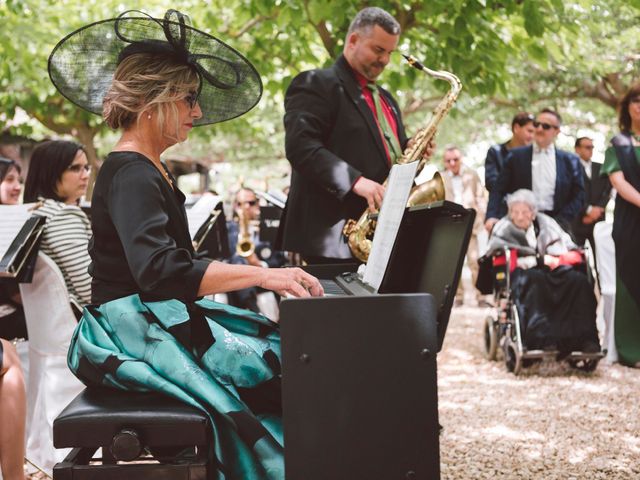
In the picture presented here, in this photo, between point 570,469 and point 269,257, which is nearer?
point 570,469

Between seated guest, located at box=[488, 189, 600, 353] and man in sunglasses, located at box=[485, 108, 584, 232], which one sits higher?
man in sunglasses, located at box=[485, 108, 584, 232]

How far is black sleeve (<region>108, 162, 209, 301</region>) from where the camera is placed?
2.29m

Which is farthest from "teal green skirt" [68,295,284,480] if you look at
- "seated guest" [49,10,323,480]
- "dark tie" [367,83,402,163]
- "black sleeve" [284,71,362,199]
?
"dark tie" [367,83,402,163]

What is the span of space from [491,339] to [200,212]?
3642 mm

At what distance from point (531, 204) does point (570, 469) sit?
302 cm

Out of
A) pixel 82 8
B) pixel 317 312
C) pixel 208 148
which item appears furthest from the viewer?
pixel 208 148

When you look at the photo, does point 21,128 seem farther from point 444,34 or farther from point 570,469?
point 570,469

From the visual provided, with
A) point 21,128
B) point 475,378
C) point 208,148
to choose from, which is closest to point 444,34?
point 475,378

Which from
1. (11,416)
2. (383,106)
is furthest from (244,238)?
(11,416)

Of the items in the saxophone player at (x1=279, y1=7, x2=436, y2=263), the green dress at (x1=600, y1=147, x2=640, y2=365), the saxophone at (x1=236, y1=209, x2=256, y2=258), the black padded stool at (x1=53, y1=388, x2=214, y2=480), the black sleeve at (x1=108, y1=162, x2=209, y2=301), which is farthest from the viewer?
the saxophone at (x1=236, y1=209, x2=256, y2=258)

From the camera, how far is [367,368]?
2.12 metres

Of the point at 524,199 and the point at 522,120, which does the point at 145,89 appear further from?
the point at 522,120

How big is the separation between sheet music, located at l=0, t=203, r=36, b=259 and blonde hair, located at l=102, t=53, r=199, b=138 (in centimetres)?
133

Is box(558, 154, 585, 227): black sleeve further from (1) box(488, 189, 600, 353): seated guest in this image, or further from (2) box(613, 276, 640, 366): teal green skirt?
(2) box(613, 276, 640, 366): teal green skirt
